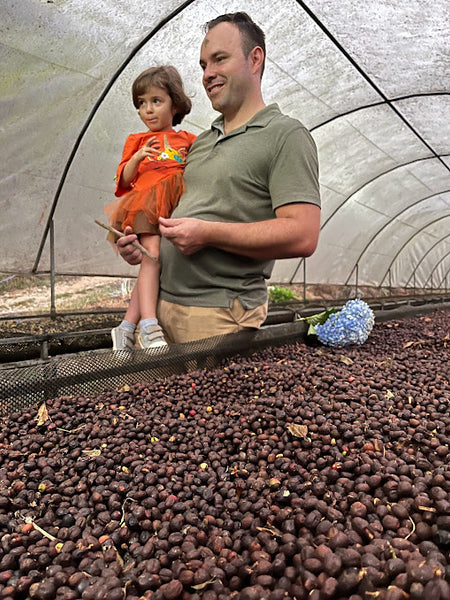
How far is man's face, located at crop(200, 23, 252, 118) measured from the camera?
174 centimetres

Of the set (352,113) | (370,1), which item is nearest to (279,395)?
(370,1)

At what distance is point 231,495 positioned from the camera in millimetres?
961

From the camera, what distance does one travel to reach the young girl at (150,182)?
1970mm

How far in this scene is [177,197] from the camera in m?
2.07

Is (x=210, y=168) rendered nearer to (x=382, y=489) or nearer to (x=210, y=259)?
(x=210, y=259)

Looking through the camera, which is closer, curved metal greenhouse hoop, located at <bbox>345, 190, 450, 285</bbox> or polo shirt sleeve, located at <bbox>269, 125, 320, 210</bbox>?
polo shirt sleeve, located at <bbox>269, 125, 320, 210</bbox>

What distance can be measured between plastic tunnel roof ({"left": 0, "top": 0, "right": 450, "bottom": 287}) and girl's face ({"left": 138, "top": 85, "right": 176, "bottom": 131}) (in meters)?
1.26

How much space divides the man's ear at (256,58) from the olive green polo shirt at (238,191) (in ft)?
0.53

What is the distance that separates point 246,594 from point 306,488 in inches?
12.3

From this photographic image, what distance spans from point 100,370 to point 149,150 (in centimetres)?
100

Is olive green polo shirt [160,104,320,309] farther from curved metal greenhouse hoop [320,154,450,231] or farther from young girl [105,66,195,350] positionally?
curved metal greenhouse hoop [320,154,450,231]

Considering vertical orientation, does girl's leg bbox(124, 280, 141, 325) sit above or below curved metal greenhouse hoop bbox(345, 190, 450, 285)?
below

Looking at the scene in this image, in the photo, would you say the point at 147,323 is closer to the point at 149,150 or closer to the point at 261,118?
the point at 149,150

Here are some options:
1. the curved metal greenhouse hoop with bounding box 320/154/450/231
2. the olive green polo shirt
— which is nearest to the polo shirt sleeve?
the olive green polo shirt
